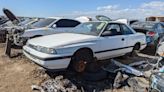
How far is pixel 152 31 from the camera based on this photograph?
981 centimetres

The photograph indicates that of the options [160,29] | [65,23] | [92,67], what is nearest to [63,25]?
[65,23]

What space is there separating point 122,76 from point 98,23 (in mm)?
1990

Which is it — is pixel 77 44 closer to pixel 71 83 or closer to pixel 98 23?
pixel 71 83

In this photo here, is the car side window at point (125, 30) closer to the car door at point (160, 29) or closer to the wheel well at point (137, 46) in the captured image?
the wheel well at point (137, 46)

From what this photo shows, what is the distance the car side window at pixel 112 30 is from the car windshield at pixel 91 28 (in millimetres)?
179

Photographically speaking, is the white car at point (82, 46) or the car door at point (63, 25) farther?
the car door at point (63, 25)

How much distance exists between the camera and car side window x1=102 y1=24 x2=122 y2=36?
23.0 ft

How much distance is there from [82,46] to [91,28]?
127cm

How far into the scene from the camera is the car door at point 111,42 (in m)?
6.77

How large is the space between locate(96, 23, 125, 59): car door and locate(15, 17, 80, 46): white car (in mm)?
2781

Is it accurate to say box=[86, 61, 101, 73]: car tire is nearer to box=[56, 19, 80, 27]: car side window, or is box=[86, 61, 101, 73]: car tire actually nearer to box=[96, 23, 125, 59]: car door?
box=[96, 23, 125, 59]: car door

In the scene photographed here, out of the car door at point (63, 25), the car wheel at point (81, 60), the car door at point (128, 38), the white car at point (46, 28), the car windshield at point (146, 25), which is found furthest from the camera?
the car door at point (63, 25)

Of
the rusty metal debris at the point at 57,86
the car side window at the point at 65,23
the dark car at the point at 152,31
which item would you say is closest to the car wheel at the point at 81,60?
the rusty metal debris at the point at 57,86

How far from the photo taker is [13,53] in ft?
29.3
